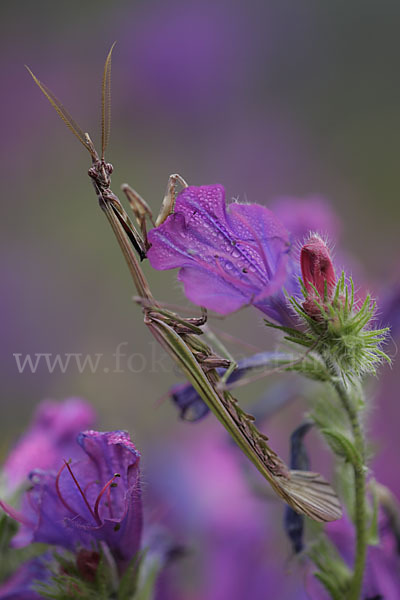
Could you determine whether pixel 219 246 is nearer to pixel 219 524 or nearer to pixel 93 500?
pixel 93 500

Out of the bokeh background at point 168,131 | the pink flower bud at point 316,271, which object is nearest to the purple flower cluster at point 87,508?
the pink flower bud at point 316,271

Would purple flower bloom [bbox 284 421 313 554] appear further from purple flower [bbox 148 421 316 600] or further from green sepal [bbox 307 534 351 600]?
purple flower [bbox 148 421 316 600]

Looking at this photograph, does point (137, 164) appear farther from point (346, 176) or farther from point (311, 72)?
point (311, 72)

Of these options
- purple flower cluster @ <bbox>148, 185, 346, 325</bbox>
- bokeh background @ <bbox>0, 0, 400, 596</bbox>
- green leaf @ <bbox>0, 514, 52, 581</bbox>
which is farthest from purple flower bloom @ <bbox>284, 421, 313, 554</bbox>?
bokeh background @ <bbox>0, 0, 400, 596</bbox>

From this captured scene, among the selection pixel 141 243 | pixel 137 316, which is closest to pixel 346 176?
pixel 137 316

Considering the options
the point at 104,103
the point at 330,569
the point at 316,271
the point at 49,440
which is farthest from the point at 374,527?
the point at 104,103
